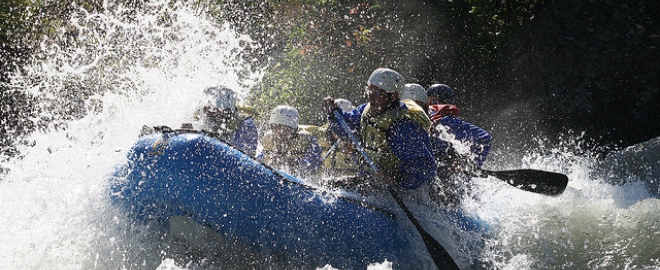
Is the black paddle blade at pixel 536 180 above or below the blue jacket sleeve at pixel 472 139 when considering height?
below

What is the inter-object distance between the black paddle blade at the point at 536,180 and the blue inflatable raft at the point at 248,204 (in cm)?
187

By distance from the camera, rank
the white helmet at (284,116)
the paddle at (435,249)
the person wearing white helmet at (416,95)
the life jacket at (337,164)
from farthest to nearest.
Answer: the white helmet at (284,116) → the life jacket at (337,164) → the person wearing white helmet at (416,95) → the paddle at (435,249)

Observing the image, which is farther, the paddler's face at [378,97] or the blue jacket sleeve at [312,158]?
the blue jacket sleeve at [312,158]

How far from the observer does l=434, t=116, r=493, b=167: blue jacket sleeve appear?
559 cm

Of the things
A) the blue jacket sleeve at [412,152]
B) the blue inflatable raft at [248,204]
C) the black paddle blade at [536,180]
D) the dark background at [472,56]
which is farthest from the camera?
the dark background at [472,56]

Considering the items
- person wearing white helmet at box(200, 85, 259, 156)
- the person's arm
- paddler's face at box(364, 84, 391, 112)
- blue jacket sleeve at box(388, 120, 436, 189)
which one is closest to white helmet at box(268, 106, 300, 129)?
person wearing white helmet at box(200, 85, 259, 156)

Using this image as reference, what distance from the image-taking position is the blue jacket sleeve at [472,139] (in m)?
5.59

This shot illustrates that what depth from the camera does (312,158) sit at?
6914 millimetres

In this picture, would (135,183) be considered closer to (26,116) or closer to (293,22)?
(293,22)

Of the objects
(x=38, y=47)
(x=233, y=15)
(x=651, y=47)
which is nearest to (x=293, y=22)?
(x=233, y=15)

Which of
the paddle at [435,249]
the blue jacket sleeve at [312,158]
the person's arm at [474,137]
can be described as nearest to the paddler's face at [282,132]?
the blue jacket sleeve at [312,158]

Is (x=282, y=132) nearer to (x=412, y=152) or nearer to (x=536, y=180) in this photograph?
(x=412, y=152)

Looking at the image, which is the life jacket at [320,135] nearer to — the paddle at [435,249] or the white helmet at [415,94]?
the white helmet at [415,94]

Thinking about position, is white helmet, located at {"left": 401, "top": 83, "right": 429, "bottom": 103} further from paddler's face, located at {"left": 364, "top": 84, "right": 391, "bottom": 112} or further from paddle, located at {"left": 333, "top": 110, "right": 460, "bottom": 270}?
paddle, located at {"left": 333, "top": 110, "right": 460, "bottom": 270}
